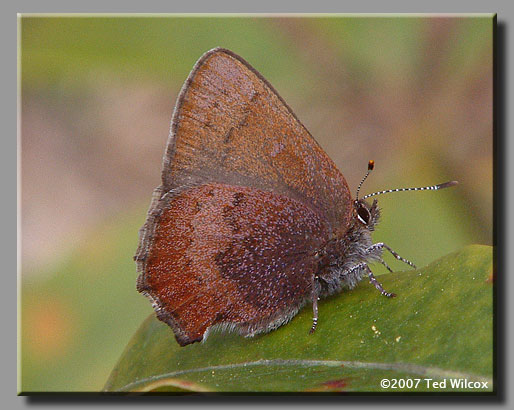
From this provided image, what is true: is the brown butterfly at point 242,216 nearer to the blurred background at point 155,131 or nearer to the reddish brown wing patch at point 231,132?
the reddish brown wing patch at point 231,132

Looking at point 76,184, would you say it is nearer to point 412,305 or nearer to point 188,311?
point 188,311

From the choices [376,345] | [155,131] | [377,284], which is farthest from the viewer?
[155,131]

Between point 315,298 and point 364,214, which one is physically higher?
point 364,214

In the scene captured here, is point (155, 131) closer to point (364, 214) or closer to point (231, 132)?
point (231, 132)

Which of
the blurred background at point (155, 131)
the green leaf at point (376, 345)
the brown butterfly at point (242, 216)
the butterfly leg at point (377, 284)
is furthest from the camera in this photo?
the blurred background at point (155, 131)

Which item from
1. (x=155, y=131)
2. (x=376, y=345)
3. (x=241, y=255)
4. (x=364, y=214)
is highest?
(x=155, y=131)

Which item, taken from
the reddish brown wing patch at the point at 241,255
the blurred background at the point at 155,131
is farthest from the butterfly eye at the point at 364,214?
the blurred background at the point at 155,131

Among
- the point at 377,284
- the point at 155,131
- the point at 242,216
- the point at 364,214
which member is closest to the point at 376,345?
the point at 377,284

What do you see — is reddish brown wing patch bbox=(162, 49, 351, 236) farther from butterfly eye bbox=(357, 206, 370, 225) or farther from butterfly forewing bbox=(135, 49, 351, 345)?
butterfly eye bbox=(357, 206, 370, 225)
